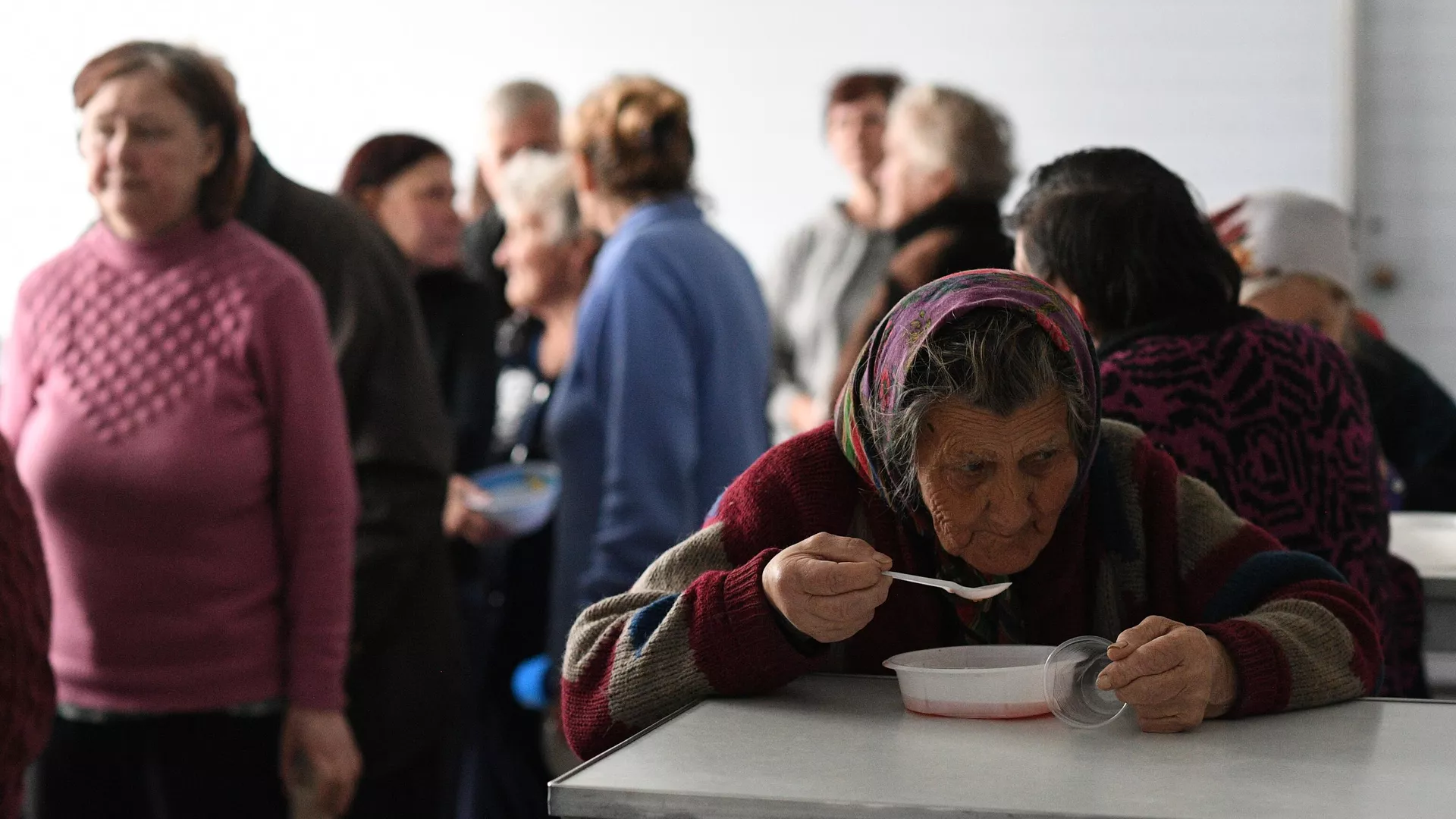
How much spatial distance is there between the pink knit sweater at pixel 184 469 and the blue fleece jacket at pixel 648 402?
72 cm

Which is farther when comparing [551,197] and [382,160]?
[551,197]

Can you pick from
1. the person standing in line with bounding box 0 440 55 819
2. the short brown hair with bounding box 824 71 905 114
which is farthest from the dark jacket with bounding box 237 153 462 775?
the short brown hair with bounding box 824 71 905 114

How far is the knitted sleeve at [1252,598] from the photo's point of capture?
1538mm

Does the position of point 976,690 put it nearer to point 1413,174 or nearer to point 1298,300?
point 1298,300

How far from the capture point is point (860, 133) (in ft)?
16.7

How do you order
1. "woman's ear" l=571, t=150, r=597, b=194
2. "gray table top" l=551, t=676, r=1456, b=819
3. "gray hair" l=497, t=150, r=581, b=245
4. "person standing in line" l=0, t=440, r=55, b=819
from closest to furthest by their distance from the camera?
1. "gray table top" l=551, t=676, r=1456, b=819
2. "person standing in line" l=0, t=440, r=55, b=819
3. "woman's ear" l=571, t=150, r=597, b=194
4. "gray hair" l=497, t=150, r=581, b=245

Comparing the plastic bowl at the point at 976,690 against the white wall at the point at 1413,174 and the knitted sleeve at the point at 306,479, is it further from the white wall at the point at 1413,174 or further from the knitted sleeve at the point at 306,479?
the white wall at the point at 1413,174

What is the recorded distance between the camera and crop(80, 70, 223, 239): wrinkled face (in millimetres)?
2469

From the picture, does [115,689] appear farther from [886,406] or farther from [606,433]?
[886,406]

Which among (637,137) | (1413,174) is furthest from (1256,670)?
(1413,174)

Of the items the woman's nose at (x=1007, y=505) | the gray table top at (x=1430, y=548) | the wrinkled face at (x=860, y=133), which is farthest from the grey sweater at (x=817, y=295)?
the woman's nose at (x=1007, y=505)

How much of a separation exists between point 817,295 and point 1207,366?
113 inches

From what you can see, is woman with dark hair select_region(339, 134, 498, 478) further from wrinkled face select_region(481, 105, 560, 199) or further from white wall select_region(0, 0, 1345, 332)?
white wall select_region(0, 0, 1345, 332)

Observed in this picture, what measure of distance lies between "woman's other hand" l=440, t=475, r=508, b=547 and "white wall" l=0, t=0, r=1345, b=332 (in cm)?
234
